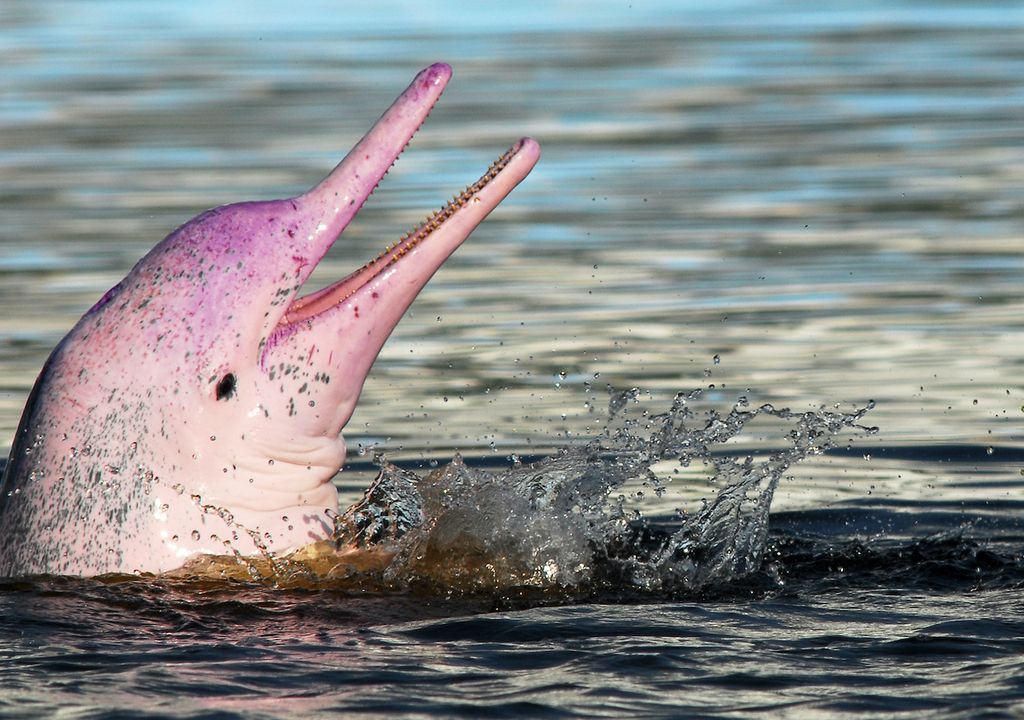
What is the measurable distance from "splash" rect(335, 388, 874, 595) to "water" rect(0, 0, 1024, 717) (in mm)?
85

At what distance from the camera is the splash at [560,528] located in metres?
7.38

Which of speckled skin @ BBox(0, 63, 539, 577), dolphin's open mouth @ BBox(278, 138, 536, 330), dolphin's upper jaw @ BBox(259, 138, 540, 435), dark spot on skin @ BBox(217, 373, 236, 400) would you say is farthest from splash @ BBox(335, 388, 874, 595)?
dolphin's open mouth @ BBox(278, 138, 536, 330)

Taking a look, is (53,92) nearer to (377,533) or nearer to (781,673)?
(377,533)

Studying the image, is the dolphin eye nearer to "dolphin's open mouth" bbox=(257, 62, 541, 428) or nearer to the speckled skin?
the speckled skin

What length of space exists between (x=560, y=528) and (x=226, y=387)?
1.45 meters

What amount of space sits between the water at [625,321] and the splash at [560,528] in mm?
85

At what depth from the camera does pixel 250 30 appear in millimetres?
31703

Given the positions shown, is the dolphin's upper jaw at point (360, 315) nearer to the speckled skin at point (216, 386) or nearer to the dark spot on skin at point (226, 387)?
the speckled skin at point (216, 386)

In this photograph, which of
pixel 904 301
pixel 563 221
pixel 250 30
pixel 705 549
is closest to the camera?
pixel 705 549

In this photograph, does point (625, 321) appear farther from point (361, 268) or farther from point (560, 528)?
point (361, 268)

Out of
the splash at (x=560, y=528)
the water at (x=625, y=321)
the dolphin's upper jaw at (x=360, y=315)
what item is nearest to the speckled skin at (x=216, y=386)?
the dolphin's upper jaw at (x=360, y=315)

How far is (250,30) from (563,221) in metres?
17.4

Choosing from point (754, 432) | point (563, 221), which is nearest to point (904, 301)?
point (754, 432)

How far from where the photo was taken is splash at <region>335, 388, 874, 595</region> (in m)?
7.38
